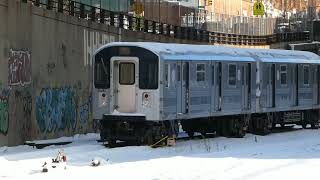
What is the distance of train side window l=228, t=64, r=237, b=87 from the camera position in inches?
920

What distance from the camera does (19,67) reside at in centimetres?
2281

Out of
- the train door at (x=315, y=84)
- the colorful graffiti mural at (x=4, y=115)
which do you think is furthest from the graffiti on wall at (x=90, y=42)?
the train door at (x=315, y=84)

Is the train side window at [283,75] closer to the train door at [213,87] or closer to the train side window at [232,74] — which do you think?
the train side window at [232,74]

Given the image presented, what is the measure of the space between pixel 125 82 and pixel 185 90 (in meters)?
1.96

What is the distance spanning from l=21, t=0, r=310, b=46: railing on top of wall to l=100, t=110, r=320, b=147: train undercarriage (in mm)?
6556

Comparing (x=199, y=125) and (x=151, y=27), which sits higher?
(x=151, y=27)

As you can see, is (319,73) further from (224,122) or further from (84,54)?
(84,54)

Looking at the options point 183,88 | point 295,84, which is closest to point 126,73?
point 183,88

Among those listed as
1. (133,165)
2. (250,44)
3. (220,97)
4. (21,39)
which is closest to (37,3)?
(21,39)

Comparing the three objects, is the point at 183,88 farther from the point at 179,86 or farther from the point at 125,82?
the point at 125,82

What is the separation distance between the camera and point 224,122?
23703mm

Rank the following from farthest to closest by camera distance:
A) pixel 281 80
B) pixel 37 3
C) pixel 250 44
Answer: pixel 250 44
pixel 281 80
pixel 37 3

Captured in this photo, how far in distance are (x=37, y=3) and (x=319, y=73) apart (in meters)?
12.5

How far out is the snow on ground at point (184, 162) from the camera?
44.1ft
